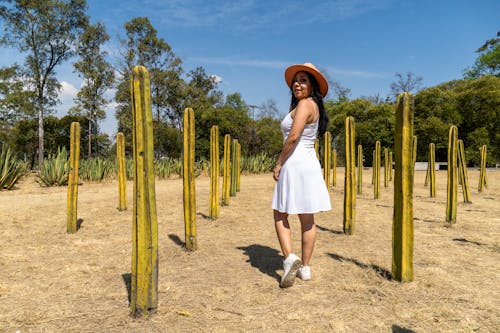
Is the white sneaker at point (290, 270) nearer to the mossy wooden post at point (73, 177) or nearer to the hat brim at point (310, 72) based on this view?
the hat brim at point (310, 72)

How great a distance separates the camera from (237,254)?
14.1 feet

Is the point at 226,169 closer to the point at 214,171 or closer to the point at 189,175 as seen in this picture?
the point at 214,171

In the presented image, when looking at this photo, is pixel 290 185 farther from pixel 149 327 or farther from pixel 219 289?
pixel 149 327

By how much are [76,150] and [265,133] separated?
25.4 m

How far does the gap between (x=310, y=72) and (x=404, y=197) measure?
1.40 metres

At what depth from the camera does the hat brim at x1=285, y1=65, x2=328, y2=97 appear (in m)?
3.14

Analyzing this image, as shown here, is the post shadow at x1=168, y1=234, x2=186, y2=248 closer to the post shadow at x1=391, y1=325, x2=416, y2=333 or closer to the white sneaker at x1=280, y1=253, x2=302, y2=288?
the white sneaker at x1=280, y1=253, x2=302, y2=288

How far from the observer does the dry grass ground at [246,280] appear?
2539mm

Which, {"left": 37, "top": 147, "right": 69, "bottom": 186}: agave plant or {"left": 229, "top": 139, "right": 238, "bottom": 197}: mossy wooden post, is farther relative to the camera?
{"left": 37, "top": 147, "right": 69, "bottom": 186}: agave plant

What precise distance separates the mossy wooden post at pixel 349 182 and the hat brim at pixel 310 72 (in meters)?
2.03

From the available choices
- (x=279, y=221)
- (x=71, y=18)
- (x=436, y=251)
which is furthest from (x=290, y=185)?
(x=71, y=18)

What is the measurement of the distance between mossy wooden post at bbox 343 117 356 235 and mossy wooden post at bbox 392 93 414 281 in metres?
1.73

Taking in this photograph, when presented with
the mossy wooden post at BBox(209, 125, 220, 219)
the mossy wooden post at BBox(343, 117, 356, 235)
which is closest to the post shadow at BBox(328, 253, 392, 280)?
the mossy wooden post at BBox(343, 117, 356, 235)

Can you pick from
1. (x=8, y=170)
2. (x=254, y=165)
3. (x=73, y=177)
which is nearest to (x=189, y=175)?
(x=73, y=177)
